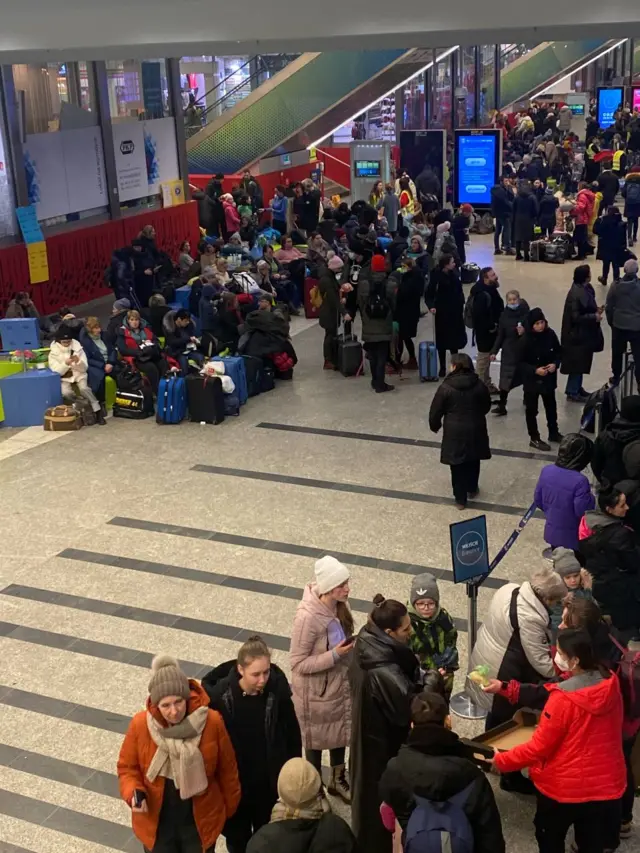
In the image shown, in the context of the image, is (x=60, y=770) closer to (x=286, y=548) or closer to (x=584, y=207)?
(x=286, y=548)

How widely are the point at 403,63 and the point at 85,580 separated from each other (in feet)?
72.9

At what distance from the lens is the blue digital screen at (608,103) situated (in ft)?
126

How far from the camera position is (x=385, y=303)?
12414 millimetres

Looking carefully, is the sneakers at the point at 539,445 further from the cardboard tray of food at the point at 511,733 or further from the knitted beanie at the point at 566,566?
the cardboard tray of food at the point at 511,733

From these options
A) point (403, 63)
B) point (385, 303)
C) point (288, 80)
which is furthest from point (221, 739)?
point (403, 63)

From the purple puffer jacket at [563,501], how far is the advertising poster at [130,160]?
14.4 metres

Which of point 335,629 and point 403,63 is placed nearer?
point 335,629

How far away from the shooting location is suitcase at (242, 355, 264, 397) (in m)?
12.9

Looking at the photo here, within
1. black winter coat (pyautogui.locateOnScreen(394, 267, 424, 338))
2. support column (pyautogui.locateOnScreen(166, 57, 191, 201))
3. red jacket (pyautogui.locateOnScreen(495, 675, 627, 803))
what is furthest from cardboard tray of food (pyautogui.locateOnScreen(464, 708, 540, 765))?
support column (pyautogui.locateOnScreen(166, 57, 191, 201))

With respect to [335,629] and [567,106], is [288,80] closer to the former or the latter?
[567,106]

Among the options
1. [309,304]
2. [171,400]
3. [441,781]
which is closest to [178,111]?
[309,304]

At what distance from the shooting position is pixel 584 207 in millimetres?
20703

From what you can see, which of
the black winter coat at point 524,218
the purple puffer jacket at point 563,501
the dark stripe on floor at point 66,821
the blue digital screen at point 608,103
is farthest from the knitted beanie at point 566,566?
the blue digital screen at point 608,103

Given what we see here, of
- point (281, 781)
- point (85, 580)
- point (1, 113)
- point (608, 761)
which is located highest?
point (1, 113)
